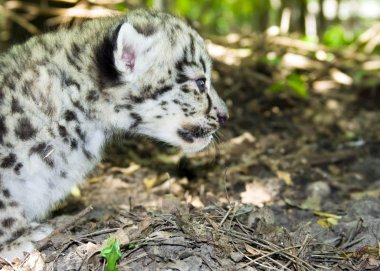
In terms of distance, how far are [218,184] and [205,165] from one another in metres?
0.57

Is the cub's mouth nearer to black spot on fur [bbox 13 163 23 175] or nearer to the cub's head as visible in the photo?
the cub's head

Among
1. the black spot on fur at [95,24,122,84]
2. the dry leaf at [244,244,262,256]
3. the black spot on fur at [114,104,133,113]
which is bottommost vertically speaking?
the dry leaf at [244,244,262,256]

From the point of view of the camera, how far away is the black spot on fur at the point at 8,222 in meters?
4.19

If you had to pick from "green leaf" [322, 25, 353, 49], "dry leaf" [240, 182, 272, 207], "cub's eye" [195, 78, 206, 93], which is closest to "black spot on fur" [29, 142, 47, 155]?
"cub's eye" [195, 78, 206, 93]

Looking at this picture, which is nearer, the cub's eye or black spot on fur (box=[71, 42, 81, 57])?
black spot on fur (box=[71, 42, 81, 57])

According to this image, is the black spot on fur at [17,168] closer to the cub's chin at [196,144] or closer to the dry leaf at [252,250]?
the cub's chin at [196,144]

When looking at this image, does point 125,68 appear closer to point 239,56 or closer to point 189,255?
point 189,255

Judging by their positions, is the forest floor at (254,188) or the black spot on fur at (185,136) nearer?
the forest floor at (254,188)

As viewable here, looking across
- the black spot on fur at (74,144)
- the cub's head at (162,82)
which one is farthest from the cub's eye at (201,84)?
the black spot on fur at (74,144)

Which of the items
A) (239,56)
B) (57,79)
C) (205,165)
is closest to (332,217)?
(205,165)

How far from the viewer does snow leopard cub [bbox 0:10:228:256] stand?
13.8 ft

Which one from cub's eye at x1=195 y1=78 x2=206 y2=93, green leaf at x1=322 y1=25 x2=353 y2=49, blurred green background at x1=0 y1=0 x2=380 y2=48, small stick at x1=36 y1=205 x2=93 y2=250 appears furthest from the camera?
green leaf at x1=322 y1=25 x2=353 y2=49

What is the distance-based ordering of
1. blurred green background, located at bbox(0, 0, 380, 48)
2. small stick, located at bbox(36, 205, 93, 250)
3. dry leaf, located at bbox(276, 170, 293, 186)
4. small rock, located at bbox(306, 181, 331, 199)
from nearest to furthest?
small stick, located at bbox(36, 205, 93, 250), small rock, located at bbox(306, 181, 331, 199), dry leaf, located at bbox(276, 170, 293, 186), blurred green background, located at bbox(0, 0, 380, 48)

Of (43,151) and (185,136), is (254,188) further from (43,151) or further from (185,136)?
(43,151)
